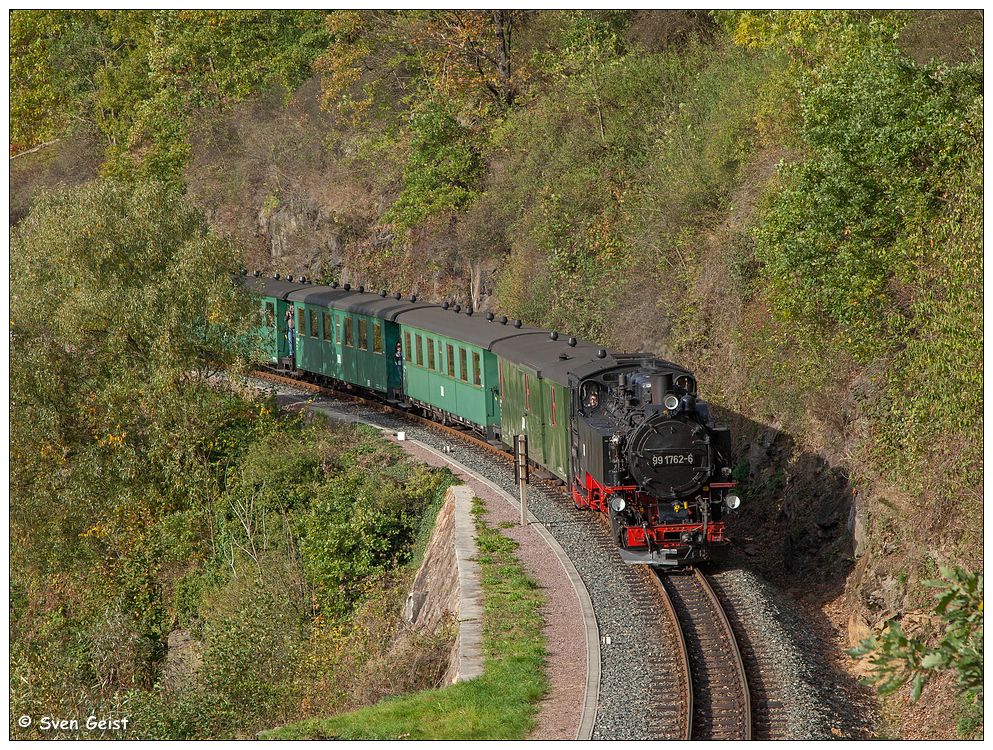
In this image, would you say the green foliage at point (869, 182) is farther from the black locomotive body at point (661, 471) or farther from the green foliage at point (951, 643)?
the green foliage at point (951, 643)

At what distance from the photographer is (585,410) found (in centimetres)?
1895

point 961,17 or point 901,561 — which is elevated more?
point 961,17

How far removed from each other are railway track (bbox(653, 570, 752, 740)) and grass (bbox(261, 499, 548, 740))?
185cm

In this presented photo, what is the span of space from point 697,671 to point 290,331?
Result: 25552 mm

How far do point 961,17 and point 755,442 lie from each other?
965cm

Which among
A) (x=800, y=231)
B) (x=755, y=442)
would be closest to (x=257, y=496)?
(x=755, y=442)

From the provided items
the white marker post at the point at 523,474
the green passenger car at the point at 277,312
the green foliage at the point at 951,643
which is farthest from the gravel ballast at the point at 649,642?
the green passenger car at the point at 277,312

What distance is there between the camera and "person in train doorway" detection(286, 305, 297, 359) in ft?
123

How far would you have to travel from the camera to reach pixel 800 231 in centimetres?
2014

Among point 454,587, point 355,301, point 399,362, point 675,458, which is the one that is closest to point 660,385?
point 675,458

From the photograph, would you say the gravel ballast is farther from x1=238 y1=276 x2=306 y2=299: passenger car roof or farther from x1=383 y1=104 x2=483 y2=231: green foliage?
x1=383 y1=104 x2=483 y2=231: green foliage

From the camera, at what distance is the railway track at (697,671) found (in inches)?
510

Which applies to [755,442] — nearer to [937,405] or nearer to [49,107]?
[937,405]

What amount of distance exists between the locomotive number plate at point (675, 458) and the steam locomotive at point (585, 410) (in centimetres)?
2
